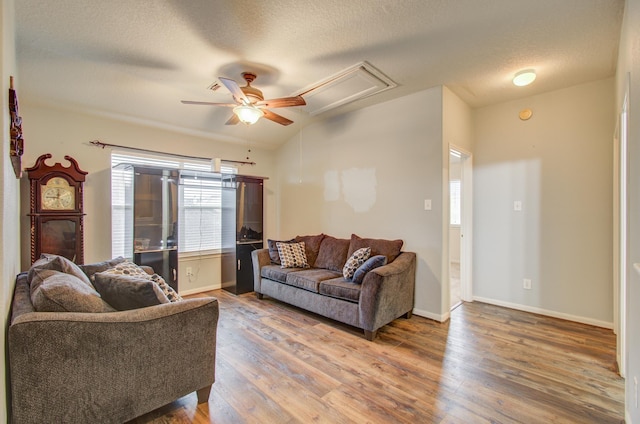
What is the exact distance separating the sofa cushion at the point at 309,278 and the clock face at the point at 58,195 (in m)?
2.56

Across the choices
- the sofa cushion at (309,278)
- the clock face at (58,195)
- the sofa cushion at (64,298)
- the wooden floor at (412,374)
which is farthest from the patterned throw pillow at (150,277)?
the sofa cushion at (309,278)

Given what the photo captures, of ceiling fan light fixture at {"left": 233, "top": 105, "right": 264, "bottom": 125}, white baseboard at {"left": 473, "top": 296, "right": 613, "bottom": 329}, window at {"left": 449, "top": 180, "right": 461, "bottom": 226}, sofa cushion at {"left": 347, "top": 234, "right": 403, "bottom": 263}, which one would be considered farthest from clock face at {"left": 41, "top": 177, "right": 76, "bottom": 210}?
window at {"left": 449, "top": 180, "right": 461, "bottom": 226}

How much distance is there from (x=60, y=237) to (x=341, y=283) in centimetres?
304

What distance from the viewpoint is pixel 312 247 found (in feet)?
14.0

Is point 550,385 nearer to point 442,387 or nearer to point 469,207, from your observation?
point 442,387

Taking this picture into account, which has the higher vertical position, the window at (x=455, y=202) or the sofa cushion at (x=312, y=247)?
the window at (x=455, y=202)

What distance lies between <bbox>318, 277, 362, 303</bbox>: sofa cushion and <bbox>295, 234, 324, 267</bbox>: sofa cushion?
84 centimetres

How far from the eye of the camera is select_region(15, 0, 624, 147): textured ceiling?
2.02 m

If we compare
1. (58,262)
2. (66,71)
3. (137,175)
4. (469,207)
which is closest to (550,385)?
(469,207)

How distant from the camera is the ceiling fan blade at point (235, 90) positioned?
2.31 metres

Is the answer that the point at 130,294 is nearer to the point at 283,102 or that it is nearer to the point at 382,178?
the point at 283,102

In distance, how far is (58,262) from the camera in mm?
2016

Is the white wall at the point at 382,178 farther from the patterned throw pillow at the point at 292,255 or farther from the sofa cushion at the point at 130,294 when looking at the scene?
the sofa cushion at the point at 130,294

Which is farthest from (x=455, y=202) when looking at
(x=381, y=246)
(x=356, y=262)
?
(x=356, y=262)
